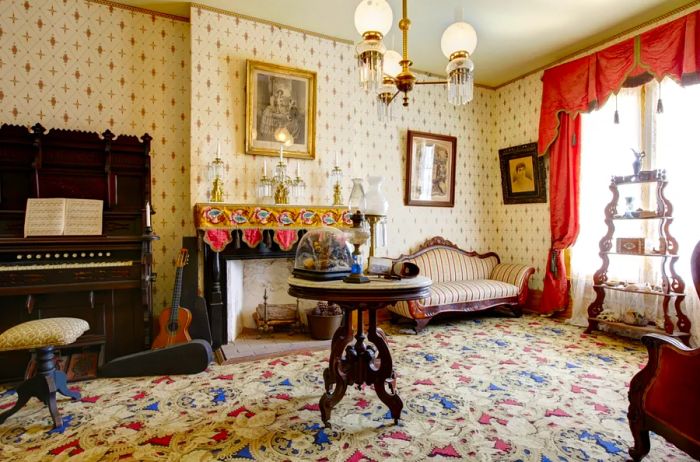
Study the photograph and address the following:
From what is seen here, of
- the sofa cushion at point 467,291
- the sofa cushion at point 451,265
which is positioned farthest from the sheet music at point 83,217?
the sofa cushion at point 451,265

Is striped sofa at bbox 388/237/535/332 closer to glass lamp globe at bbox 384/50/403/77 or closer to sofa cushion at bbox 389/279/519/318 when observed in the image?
sofa cushion at bbox 389/279/519/318

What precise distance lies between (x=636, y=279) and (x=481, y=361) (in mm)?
2393

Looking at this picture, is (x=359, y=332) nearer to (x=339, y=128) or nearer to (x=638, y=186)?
(x=339, y=128)

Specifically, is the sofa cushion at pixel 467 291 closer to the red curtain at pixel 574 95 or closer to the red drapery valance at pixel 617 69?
the red curtain at pixel 574 95

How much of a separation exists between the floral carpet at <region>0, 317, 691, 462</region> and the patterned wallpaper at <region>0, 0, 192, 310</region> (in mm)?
1648

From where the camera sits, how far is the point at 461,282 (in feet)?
17.3

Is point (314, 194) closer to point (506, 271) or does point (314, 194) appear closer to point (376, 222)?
point (376, 222)

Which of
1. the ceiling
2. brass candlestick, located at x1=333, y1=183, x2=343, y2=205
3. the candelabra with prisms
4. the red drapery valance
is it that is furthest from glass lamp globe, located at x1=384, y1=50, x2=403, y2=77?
the red drapery valance

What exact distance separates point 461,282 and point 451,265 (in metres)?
0.35

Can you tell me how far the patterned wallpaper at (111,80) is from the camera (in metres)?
3.59

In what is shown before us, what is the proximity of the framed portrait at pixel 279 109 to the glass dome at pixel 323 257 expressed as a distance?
2150 mm

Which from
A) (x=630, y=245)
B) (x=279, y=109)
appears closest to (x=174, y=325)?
(x=279, y=109)

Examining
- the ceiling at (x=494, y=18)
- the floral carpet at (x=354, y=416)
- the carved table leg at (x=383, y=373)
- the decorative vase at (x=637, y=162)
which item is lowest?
the floral carpet at (x=354, y=416)

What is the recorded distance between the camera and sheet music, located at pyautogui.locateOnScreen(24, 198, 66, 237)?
3.13 metres
